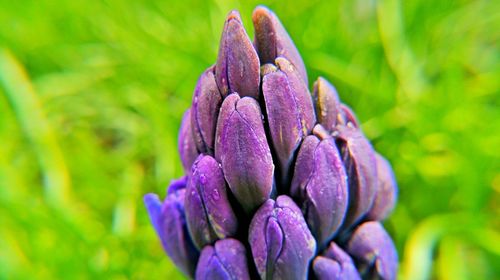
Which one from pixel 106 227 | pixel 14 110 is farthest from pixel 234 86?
pixel 14 110

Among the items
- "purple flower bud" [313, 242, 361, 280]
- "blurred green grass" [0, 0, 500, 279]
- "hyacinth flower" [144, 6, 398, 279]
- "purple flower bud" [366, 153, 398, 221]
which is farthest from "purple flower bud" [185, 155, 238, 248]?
"blurred green grass" [0, 0, 500, 279]

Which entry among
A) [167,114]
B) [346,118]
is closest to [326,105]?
[346,118]

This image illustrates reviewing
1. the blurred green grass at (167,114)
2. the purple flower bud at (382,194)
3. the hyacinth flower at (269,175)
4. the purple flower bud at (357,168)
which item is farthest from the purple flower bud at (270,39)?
the blurred green grass at (167,114)

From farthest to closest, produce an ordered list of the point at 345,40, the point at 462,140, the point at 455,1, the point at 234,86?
the point at 455,1
the point at 345,40
the point at 462,140
the point at 234,86

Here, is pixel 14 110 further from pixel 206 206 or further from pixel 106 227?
pixel 206 206

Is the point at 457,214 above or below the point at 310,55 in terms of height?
below
